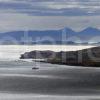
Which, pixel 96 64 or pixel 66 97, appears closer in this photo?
pixel 66 97

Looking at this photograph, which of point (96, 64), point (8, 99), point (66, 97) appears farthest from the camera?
point (96, 64)

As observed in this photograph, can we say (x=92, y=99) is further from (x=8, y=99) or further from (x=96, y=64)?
(x=96, y=64)

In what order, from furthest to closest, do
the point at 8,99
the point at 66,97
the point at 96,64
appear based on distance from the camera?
1. the point at 96,64
2. the point at 66,97
3. the point at 8,99

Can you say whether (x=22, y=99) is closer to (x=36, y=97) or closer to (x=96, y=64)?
A: (x=36, y=97)

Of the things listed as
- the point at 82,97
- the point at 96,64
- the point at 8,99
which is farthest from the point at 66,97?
the point at 96,64

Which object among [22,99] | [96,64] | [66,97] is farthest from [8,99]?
[96,64]

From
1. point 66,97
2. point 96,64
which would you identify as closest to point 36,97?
point 66,97

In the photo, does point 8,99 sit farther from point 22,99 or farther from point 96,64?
point 96,64

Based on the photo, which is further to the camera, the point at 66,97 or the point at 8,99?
the point at 66,97
